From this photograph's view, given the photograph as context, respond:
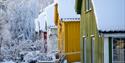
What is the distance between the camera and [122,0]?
2116 cm

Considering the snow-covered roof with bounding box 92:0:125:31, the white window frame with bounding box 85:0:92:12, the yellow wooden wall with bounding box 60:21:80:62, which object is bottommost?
the yellow wooden wall with bounding box 60:21:80:62

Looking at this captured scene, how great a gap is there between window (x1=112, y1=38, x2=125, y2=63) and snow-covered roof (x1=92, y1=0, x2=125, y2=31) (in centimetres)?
56

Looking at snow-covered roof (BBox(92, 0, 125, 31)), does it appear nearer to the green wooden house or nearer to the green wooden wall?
the green wooden house

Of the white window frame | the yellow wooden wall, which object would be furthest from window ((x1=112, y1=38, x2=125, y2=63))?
the yellow wooden wall

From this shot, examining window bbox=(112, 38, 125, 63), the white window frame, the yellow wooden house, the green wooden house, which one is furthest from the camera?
the yellow wooden house

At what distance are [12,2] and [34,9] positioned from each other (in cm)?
725

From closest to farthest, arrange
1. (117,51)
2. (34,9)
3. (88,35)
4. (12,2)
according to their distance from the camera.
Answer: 1. (117,51)
2. (88,35)
3. (12,2)
4. (34,9)

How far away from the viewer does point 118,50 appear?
19953 mm

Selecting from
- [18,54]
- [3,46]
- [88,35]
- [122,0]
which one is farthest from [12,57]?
[122,0]

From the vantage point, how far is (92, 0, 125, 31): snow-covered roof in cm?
1967

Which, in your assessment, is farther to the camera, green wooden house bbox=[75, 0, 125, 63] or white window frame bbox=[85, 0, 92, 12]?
white window frame bbox=[85, 0, 92, 12]

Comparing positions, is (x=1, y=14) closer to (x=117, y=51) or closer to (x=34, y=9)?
(x=34, y=9)

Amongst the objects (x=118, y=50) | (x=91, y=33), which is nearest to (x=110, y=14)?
(x=118, y=50)

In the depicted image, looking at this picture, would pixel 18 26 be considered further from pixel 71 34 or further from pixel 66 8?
pixel 71 34
